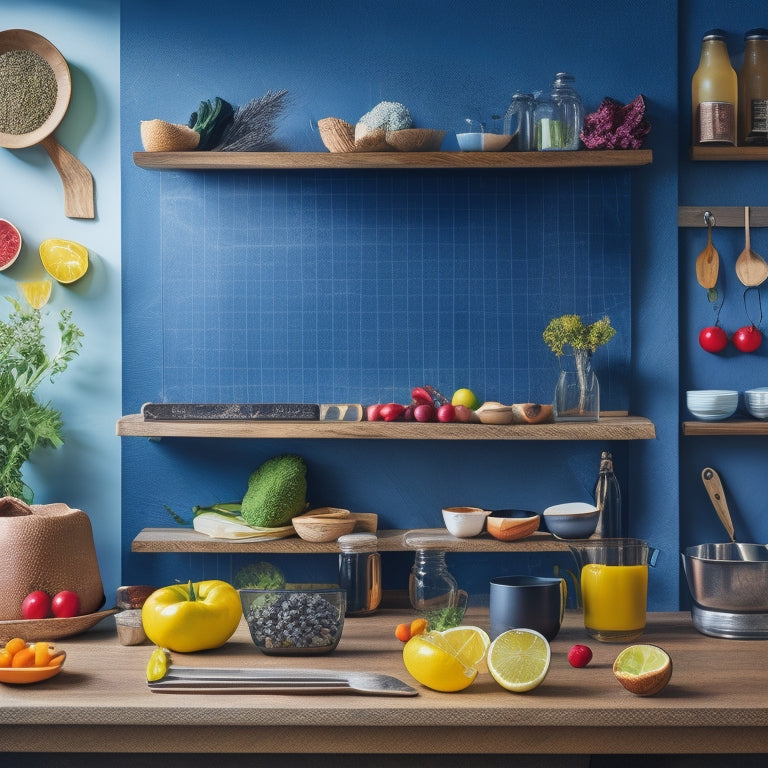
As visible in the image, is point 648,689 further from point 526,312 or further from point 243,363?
point 243,363

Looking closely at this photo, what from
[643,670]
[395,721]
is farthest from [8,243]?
[643,670]

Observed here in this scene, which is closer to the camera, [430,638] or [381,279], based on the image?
[430,638]

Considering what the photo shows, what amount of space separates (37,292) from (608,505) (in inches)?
73.2

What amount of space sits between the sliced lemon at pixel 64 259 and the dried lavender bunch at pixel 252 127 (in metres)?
0.58

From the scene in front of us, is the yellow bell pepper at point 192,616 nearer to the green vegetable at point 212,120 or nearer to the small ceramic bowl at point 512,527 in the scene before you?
the small ceramic bowl at point 512,527

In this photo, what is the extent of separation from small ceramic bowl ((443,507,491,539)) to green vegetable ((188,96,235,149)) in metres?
1.25

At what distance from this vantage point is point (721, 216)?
2857mm

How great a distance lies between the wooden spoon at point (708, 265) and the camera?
2861mm

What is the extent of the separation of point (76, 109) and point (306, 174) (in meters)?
0.75

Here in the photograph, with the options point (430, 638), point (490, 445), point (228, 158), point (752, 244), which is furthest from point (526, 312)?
point (430, 638)

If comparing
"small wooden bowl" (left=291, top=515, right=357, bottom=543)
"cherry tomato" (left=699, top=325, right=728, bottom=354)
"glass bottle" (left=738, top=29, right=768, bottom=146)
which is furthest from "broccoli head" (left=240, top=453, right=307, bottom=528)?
"glass bottle" (left=738, top=29, right=768, bottom=146)

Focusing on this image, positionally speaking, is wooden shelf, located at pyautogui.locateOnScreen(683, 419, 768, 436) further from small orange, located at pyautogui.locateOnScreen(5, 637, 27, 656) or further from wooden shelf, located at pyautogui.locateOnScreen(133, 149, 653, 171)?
small orange, located at pyautogui.locateOnScreen(5, 637, 27, 656)

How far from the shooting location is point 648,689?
1.68 m

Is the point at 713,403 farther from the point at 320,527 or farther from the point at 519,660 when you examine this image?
the point at 519,660
